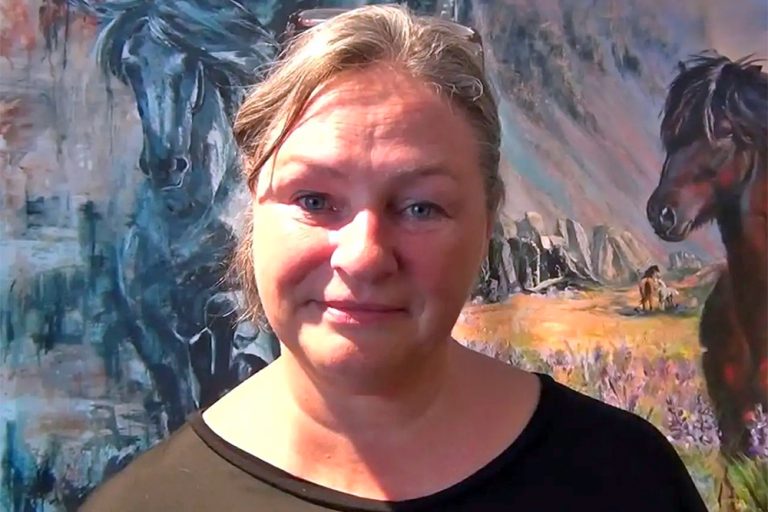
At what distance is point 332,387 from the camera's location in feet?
2.19

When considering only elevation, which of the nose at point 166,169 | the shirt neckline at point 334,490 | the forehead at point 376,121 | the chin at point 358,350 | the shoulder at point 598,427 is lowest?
the shirt neckline at point 334,490

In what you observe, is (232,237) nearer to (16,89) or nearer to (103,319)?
(103,319)

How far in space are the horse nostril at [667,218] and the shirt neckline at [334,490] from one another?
567 millimetres

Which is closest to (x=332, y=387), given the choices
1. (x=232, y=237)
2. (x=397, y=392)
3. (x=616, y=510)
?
(x=397, y=392)

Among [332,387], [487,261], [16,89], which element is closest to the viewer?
[332,387]

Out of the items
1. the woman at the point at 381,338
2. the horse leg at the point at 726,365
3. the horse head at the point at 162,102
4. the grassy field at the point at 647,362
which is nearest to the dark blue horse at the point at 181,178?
the horse head at the point at 162,102

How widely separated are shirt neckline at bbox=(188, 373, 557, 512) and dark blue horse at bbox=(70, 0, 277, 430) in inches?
14.4

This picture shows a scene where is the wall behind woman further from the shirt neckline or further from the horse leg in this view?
the shirt neckline

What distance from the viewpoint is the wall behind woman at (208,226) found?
3.33 ft

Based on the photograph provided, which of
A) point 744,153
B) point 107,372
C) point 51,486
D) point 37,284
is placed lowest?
point 51,486

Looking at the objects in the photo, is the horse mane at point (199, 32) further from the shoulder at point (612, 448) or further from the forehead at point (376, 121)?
the shoulder at point (612, 448)

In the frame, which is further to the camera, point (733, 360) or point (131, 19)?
point (733, 360)

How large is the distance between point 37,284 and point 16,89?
26 centimetres

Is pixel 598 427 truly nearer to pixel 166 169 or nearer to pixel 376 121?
pixel 376 121
